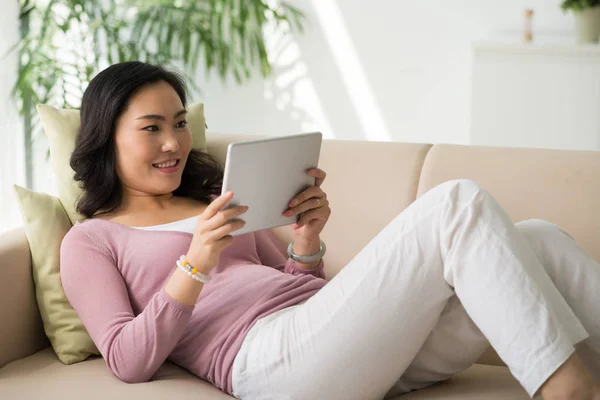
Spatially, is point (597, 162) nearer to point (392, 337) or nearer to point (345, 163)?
point (345, 163)

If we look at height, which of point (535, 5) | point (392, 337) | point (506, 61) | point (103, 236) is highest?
point (535, 5)

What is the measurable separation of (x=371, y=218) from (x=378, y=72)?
220 centimetres

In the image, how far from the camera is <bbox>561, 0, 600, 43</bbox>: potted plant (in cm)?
364

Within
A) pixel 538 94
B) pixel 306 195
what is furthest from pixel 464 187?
pixel 538 94

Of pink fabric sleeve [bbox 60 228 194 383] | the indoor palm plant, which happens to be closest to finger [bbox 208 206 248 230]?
pink fabric sleeve [bbox 60 228 194 383]

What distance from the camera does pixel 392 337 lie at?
1445 millimetres

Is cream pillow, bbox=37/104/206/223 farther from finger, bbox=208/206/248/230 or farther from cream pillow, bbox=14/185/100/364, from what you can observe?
finger, bbox=208/206/248/230

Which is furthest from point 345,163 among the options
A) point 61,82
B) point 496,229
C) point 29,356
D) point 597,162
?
point 61,82

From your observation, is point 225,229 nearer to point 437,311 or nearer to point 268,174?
point 268,174

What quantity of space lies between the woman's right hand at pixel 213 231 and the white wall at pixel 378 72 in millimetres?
2685

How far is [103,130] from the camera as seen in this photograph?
1833 millimetres

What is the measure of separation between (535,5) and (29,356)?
2.95m

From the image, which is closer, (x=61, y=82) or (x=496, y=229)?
(x=496, y=229)

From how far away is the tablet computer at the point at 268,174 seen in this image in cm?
148
